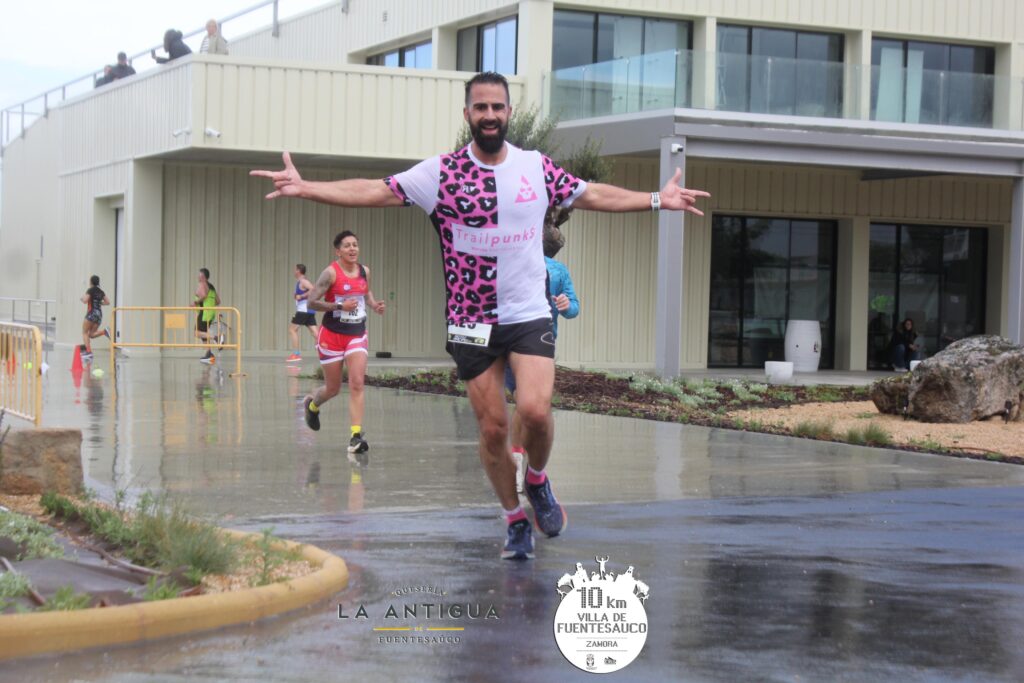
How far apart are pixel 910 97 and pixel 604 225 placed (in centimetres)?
597

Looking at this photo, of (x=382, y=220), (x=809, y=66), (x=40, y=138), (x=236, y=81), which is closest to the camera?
(x=809, y=66)

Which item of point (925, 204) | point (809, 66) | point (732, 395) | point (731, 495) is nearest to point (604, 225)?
point (809, 66)

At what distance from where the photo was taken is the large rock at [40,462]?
850 centimetres

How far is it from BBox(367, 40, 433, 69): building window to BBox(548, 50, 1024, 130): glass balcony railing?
5.22m

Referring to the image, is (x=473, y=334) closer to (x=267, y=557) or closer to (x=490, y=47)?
(x=267, y=557)

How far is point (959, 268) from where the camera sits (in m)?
31.5

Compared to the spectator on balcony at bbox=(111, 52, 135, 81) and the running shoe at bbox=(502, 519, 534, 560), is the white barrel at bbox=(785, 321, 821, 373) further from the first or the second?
the running shoe at bbox=(502, 519, 534, 560)

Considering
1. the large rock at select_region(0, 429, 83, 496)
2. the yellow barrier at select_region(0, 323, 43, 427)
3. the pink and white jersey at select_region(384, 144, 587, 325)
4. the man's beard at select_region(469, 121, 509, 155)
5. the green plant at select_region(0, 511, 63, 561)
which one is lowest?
the green plant at select_region(0, 511, 63, 561)

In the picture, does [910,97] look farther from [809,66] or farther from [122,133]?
[122,133]

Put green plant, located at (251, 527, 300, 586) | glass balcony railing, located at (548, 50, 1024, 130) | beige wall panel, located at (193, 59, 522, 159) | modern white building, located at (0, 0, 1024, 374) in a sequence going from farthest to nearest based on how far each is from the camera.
→ beige wall panel, located at (193, 59, 522, 159) → modern white building, located at (0, 0, 1024, 374) → glass balcony railing, located at (548, 50, 1024, 130) → green plant, located at (251, 527, 300, 586)

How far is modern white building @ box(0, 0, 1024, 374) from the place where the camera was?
25.0m

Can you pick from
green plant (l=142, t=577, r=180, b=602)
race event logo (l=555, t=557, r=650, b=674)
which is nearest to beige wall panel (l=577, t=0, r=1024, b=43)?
race event logo (l=555, t=557, r=650, b=674)

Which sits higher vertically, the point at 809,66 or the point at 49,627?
the point at 809,66

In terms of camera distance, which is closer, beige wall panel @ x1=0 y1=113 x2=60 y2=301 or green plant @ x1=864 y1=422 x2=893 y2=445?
green plant @ x1=864 y1=422 x2=893 y2=445
